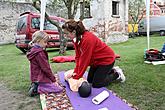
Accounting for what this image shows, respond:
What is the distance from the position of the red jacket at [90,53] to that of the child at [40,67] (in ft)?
1.51

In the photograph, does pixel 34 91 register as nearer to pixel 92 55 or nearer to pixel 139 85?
pixel 92 55

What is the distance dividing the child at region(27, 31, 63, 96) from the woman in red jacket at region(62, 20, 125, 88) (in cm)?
41

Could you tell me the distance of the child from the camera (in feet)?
14.8

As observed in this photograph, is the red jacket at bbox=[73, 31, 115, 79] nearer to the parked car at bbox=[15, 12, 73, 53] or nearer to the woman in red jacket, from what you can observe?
the woman in red jacket

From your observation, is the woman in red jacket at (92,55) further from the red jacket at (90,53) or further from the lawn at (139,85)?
the lawn at (139,85)

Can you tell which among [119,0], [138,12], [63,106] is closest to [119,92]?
[63,106]

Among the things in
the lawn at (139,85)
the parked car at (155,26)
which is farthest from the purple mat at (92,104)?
the parked car at (155,26)

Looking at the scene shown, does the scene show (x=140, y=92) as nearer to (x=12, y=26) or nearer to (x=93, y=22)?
(x=93, y=22)

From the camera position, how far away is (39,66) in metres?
4.58

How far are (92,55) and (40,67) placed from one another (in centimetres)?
94

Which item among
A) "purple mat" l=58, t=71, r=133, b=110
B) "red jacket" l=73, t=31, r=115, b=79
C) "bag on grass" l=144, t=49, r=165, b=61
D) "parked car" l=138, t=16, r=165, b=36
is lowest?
"purple mat" l=58, t=71, r=133, b=110

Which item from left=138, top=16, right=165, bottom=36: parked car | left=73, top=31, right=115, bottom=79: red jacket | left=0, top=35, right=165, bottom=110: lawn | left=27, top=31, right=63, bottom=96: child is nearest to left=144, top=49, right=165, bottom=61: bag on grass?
left=0, top=35, right=165, bottom=110: lawn

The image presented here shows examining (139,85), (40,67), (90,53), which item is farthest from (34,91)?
(139,85)

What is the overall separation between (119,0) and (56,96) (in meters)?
15.6
